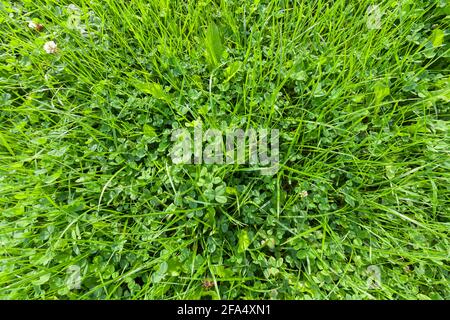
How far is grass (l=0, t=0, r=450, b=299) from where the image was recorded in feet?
3.58

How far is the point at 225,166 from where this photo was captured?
112 centimetres

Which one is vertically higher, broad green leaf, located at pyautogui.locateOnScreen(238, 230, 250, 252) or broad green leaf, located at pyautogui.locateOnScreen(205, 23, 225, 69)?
broad green leaf, located at pyautogui.locateOnScreen(205, 23, 225, 69)

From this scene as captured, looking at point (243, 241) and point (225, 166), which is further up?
point (225, 166)

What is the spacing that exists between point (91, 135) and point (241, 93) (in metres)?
0.57

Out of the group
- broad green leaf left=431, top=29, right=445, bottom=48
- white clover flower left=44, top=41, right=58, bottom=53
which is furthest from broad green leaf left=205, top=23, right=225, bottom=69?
broad green leaf left=431, top=29, right=445, bottom=48

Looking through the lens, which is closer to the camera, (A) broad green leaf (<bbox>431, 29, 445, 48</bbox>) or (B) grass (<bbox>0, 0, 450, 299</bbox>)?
(B) grass (<bbox>0, 0, 450, 299</bbox>)

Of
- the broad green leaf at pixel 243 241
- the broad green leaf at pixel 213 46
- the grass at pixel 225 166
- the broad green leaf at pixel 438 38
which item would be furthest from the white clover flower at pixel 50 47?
the broad green leaf at pixel 438 38

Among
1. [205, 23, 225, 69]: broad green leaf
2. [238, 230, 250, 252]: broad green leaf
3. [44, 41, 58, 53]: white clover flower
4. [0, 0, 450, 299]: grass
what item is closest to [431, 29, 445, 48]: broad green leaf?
[0, 0, 450, 299]: grass

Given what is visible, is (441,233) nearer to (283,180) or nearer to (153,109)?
(283,180)

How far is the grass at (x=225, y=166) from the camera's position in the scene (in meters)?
1.09

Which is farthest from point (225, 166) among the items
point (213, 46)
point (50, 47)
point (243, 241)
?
point (50, 47)

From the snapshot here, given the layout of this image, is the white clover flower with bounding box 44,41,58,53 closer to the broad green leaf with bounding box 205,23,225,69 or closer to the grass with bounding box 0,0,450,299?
the grass with bounding box 0,0,450,299

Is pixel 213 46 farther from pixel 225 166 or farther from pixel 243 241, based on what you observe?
pixel 243 241

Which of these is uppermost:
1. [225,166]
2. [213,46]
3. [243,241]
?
[213,46]
